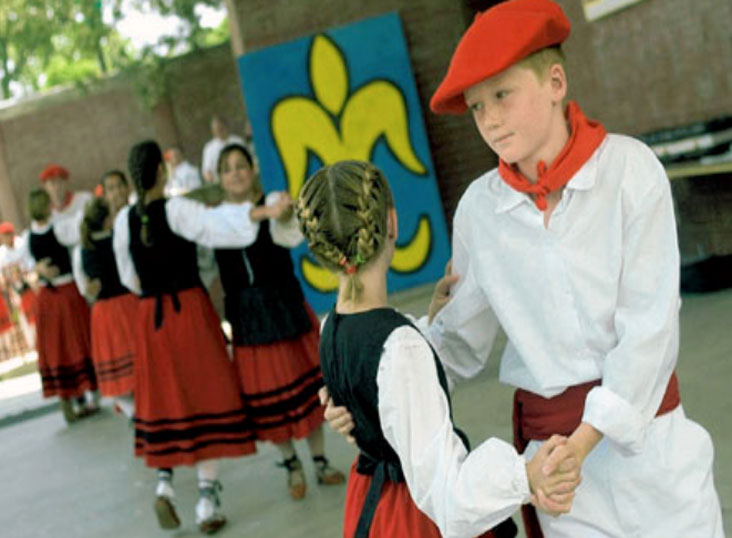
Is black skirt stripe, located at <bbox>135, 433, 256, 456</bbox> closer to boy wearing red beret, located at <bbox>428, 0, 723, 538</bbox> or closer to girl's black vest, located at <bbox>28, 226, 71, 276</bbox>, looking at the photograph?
boy wearing red beret, located at <bbox>428, 0, 723, 538</bbox>

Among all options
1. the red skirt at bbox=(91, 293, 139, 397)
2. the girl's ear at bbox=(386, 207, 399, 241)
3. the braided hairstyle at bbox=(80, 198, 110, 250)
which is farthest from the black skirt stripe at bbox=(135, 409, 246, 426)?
the girl's ear at bbox=(386, 207, 399, 241)

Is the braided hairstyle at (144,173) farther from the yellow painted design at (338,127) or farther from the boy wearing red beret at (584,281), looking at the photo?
the yellow painted design at (338,127)

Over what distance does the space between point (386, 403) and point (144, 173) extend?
3139 millimetres

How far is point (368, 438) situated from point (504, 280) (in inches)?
15.6

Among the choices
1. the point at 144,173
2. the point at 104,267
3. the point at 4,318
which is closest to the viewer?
the point at 144,173

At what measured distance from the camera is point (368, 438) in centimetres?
208

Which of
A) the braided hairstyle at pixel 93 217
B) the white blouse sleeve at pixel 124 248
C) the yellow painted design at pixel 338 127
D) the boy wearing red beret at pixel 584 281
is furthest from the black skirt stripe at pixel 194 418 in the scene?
the yellow painted design at pixel 338 127

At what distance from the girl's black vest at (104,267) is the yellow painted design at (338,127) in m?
2.96

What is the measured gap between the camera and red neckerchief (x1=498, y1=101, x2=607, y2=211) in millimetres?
1908

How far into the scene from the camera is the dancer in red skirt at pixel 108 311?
6.98 meters

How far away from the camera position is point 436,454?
182cm

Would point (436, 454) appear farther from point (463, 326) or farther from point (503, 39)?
point (503, 39)

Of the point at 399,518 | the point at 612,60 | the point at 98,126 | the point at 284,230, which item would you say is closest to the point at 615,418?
the point at 399,518

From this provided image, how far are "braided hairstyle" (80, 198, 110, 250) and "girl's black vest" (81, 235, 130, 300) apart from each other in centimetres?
9
